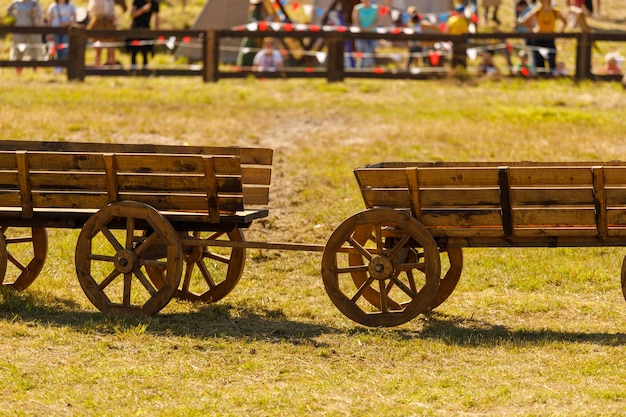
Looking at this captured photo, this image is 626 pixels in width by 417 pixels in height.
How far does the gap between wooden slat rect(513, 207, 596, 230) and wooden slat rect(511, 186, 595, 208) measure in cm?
4

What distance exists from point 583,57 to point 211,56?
6899 mm

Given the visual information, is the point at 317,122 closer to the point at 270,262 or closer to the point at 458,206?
the point at 270,262

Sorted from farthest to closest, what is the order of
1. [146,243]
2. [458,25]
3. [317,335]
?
1. [458,25]
2. [146,243]
3. [317,335]

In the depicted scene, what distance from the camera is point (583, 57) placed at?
2428 cm

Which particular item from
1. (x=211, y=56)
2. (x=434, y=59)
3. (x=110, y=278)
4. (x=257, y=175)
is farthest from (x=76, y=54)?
(x=110, y=278)

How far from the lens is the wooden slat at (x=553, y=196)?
29.2ft

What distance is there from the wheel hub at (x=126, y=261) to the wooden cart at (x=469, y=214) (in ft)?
4.40

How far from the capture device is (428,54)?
2719 cm

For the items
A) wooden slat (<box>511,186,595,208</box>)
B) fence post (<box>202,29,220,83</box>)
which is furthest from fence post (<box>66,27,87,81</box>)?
wooden slat (<box>511,186,595,208</box>)

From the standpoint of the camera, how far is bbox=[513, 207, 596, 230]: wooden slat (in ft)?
29.3

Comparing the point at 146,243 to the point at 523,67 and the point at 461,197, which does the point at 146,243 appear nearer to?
the point at 461,197

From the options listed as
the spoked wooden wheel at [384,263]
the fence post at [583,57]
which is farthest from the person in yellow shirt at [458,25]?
the spoked wooden wheel at [384,263]

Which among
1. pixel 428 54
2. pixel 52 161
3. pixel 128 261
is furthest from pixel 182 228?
pixel 428 54

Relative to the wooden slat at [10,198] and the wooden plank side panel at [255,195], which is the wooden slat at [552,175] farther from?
the wooden slat at [10,198]
